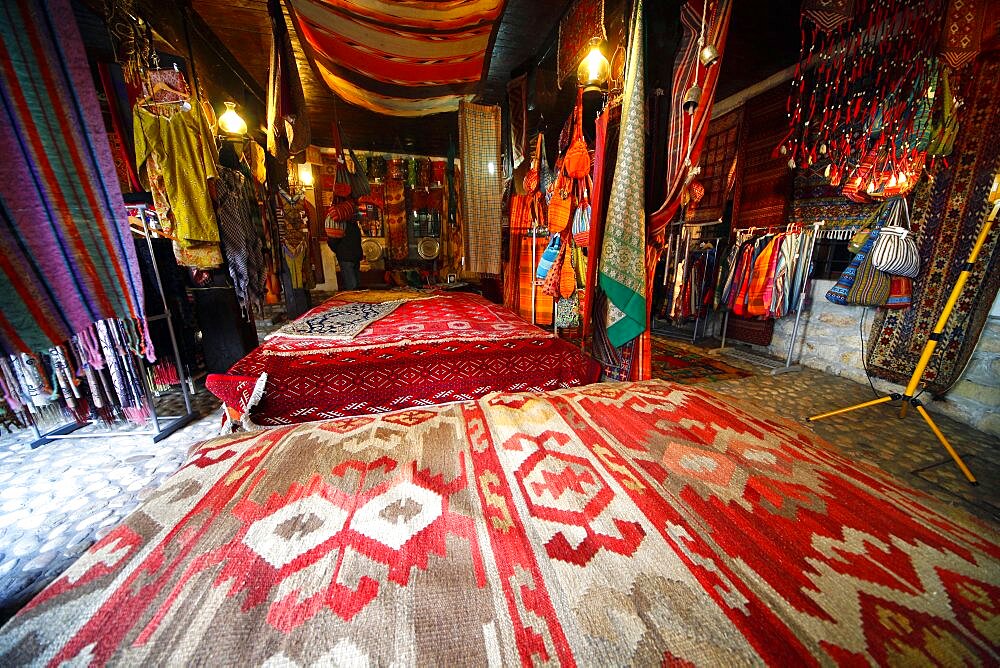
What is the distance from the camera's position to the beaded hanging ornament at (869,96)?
8.21 feet

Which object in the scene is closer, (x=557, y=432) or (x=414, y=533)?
(x=414, y=533)

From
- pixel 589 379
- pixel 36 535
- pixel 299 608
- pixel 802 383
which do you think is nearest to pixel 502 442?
pixel 299 608

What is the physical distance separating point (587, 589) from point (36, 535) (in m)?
2.81

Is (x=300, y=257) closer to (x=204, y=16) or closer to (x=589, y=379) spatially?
(x=204, y=16)

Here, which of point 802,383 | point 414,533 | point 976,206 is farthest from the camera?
point 802,383

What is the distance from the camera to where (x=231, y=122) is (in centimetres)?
351

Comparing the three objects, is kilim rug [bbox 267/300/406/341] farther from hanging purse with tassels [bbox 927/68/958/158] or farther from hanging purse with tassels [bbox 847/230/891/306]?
hanging purse with tassels [bbox 927/68/958/158]

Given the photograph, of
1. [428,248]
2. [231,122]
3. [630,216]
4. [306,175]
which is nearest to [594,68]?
A: [630,216]

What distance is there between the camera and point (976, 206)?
8.50 ft

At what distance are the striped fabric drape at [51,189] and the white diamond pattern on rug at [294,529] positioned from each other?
3.19 ft

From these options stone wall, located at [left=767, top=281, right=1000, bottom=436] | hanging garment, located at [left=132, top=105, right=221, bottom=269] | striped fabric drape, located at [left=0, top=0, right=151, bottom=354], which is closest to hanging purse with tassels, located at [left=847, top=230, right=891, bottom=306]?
stone wall, located at [left=767, top=281, right=1000, bottom=436]

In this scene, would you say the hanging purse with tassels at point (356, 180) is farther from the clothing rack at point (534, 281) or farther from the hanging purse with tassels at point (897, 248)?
the hanging purse with tassels at point (897, 248)

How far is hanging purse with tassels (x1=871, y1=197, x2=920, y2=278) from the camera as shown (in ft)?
9.52

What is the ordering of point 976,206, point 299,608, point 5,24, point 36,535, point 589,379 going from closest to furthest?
point 299,608
point 5,24
point 36,535
point 589,379
point 976,206
